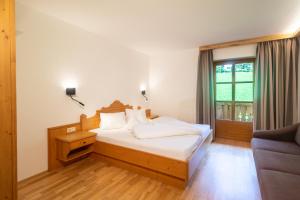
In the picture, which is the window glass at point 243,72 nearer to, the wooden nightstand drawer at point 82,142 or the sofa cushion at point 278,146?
the sofa cushion at point 278,146

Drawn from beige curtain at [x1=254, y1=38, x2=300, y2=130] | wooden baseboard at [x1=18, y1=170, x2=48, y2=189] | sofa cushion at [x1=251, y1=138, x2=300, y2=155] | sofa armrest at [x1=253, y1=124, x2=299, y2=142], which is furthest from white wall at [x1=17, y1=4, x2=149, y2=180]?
beige curtain at [x1=254, y1=38, x2=300, y2=130]

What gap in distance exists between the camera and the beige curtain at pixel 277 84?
3.31m

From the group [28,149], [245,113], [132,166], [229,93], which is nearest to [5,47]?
[28,149]

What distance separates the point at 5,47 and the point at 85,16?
1.50 m

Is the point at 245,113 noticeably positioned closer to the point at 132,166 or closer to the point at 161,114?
the point at 161,114

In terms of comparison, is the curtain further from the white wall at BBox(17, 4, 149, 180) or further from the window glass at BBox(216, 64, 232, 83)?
→ the white wall at BBox(17, 4, 149, 180)

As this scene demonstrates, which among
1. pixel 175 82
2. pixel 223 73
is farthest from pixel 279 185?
pixel 175 82

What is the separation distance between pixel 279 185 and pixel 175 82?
3.71 meters

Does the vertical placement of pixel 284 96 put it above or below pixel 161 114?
above

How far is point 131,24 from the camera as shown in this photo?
114 inches

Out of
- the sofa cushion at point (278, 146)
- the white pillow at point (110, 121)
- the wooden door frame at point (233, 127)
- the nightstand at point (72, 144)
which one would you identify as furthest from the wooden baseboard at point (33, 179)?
the wooden door frame at point (233, 127)

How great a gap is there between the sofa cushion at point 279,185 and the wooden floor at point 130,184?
1.71 ft

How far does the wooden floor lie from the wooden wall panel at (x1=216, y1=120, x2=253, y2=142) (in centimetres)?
140

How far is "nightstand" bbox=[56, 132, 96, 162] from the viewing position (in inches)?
98.0
